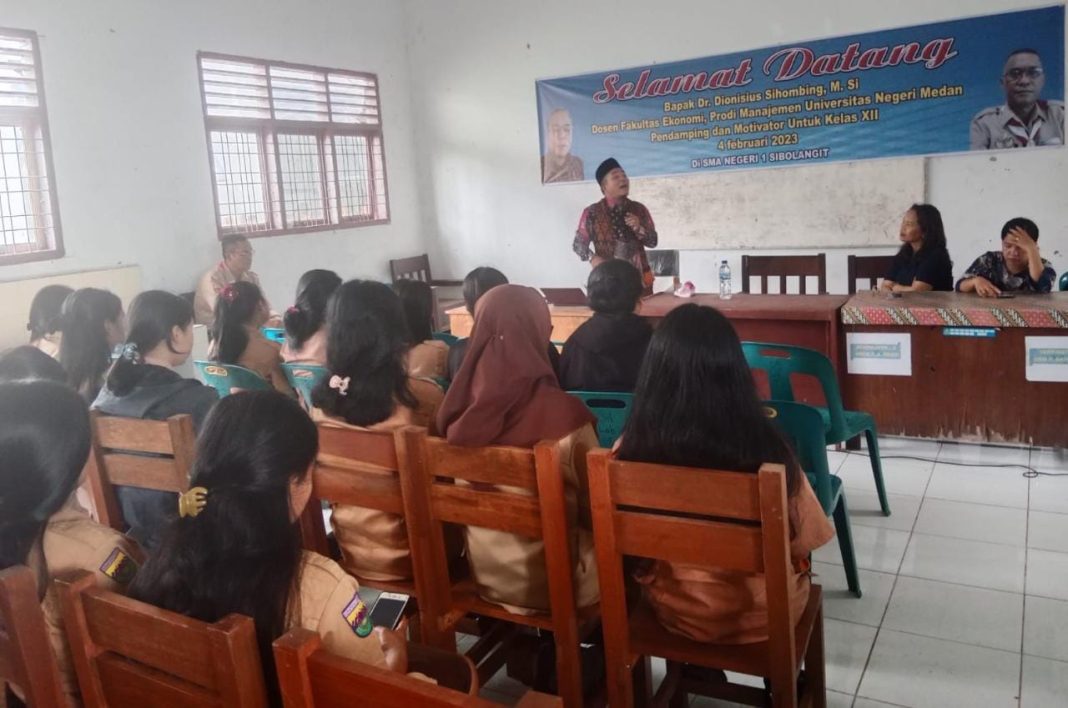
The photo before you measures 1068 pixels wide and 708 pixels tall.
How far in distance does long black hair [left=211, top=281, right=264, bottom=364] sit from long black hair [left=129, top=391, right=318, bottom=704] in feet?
6.66

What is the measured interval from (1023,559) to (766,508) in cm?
192

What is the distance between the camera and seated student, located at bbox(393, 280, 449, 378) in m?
2.95

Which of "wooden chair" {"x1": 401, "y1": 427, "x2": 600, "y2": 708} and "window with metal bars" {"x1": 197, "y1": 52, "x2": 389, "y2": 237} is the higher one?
"window with metal bars" {"x1": 197, "y1": 52, "x2": 389, "y2": 237}

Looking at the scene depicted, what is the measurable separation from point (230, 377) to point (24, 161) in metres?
2.71

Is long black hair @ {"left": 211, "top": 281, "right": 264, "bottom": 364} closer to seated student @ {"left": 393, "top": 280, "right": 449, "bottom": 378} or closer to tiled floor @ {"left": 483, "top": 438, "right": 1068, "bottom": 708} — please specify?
seated student @ {"left": 393, "top": 280, "right": 449, "bottom": 378}

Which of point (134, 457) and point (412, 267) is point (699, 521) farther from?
point (412, 267)

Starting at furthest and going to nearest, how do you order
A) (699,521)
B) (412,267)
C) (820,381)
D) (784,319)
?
(412,267)
(784,319)
(820,381)
(699,521)

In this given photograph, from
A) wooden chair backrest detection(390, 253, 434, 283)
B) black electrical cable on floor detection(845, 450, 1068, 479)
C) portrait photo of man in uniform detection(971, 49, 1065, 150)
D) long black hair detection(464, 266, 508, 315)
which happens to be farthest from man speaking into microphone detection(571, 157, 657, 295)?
wooden chair backrest detection(390, 253, 434, 283)

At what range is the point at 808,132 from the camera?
601 cm

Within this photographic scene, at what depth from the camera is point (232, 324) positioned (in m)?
3.26

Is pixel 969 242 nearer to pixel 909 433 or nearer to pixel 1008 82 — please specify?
pixel 1008 82

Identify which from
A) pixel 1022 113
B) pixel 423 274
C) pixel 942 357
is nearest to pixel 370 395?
pixel 942 357

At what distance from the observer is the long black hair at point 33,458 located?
1286mm

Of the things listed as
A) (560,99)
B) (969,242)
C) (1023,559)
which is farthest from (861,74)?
(1023,559)
